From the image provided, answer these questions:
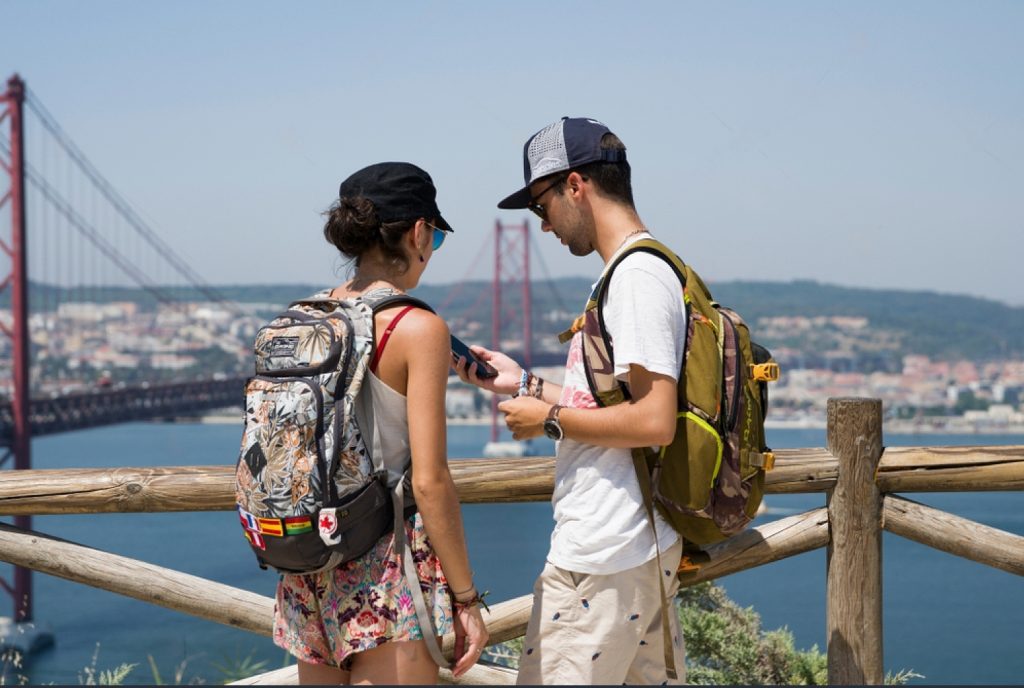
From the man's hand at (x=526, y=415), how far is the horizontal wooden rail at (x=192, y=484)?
45cm

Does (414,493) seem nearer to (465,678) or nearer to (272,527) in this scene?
(272,527)

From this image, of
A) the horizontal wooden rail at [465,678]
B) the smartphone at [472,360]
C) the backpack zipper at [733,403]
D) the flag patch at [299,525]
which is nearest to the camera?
the flag patch at [299,525]

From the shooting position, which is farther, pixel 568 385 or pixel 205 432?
pixel 205 432

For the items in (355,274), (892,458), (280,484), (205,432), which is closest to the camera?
(280,484)

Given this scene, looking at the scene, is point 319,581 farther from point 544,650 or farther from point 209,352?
point 209,352

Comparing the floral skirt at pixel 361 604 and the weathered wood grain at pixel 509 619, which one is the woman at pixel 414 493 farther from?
the weathered wood grain at pixel 509 619

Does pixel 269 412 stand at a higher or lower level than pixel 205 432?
higher

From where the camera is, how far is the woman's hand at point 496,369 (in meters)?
1.40

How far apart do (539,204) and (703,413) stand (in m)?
0.33

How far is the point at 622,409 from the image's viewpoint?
1.17 metres

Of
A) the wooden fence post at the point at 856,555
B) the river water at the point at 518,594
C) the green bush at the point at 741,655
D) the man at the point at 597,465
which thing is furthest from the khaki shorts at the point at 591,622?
the river water at the point at 518,594

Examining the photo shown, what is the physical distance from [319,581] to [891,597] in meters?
19.2

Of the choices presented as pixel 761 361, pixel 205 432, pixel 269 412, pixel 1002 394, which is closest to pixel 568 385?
pixel 761 361

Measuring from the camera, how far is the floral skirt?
115cm
